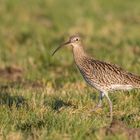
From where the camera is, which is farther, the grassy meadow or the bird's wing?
the bird's wing

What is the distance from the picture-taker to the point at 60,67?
14.2 meters

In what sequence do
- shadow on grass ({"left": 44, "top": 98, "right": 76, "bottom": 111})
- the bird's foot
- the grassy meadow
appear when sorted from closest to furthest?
the grassy meadow, the bird's foot, shadow on grass ({"left": 44, "top": 98, "right": 76, "bottom": 111})

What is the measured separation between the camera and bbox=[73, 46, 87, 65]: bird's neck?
977cm

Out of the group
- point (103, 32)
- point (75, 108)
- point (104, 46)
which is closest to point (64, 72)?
point (104, 46)

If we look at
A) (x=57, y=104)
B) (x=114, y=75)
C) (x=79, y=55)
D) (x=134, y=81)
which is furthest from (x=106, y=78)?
(x=57, y=104)

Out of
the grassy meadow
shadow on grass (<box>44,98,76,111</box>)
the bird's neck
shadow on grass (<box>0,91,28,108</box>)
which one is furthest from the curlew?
shadow on grass (<box>0,91,28,108</box>)

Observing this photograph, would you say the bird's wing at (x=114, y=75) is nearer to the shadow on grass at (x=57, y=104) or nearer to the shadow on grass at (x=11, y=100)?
the shadow on grass at (x=57, y=104)

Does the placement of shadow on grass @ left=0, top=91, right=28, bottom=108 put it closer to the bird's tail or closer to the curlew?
the curlew

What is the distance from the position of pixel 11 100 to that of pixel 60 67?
13.3 feet

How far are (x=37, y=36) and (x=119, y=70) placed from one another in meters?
8.11

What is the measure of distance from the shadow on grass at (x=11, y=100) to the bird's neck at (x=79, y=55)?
3.28 ft

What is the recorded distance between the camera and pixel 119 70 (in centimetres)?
956

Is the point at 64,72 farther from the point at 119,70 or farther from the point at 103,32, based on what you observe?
the point at 103,32

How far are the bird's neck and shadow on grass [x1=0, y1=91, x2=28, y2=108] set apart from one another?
3.28 feet
